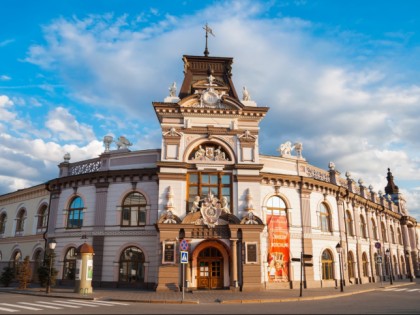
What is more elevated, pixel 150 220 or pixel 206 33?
pixel 206 33

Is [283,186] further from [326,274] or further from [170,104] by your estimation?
[170,104]

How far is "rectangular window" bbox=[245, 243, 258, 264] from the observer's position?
1061 inches

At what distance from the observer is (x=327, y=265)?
33344 mm

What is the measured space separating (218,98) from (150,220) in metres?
10.9

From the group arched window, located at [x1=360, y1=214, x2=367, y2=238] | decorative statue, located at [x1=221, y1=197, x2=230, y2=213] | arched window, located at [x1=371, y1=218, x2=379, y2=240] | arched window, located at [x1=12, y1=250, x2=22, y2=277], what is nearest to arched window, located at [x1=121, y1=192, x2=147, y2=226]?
decorative statue, located at [x1=221, y1=197, x2=230, y2=213]

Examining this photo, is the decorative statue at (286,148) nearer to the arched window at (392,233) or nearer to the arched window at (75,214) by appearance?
the arched window at (75,214)

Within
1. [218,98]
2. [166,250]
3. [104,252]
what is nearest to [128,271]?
[104,252]

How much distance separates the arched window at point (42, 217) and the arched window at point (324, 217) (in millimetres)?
25081

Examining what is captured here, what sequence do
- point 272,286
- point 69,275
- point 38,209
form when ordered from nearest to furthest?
point 272,286 < point 69,275 < point 38,209

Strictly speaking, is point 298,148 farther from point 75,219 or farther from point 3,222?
point 3,222

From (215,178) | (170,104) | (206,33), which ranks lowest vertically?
(215,178)

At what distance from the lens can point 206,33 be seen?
123 feet

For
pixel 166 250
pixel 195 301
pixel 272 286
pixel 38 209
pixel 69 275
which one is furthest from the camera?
pixel 38 209

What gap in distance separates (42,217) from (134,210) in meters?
11.4
